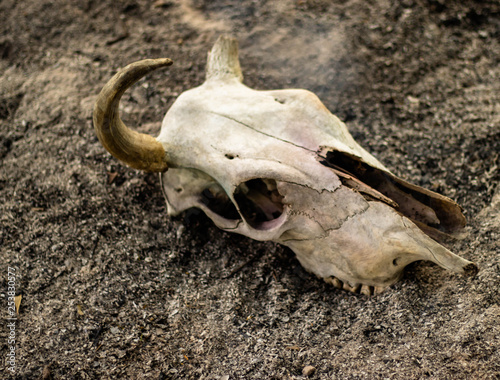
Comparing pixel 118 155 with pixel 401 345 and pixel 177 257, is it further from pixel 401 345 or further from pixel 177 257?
pixel 401 345

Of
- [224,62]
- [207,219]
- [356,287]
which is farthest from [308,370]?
[224,62]

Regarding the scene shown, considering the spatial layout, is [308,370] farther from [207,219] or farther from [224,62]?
[224,62]

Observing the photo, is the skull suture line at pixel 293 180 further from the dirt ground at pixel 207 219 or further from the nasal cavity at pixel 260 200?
the dirt ground at pixel 207 219

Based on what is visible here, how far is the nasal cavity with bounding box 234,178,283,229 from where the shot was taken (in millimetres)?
2162

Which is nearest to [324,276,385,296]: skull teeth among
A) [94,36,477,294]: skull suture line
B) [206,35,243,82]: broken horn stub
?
[94,36,477,294]: skull suture line

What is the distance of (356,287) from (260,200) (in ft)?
1.92

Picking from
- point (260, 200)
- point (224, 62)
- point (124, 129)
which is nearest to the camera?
point (124, 129)

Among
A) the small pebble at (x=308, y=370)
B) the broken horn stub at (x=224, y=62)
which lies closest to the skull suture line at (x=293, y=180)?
the broken horn stub at (x=224, y=62)

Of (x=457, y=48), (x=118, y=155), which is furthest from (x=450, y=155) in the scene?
(x=118, y=155)

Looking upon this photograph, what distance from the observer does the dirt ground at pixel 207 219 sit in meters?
1.93

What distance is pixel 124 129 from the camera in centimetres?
206

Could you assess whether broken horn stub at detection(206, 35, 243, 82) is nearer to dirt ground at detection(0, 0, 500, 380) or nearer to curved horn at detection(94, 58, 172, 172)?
curved horn at detection(94, 58, 172, 172)

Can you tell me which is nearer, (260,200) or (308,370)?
(308,370)

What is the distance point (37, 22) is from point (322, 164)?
9.04 ft
